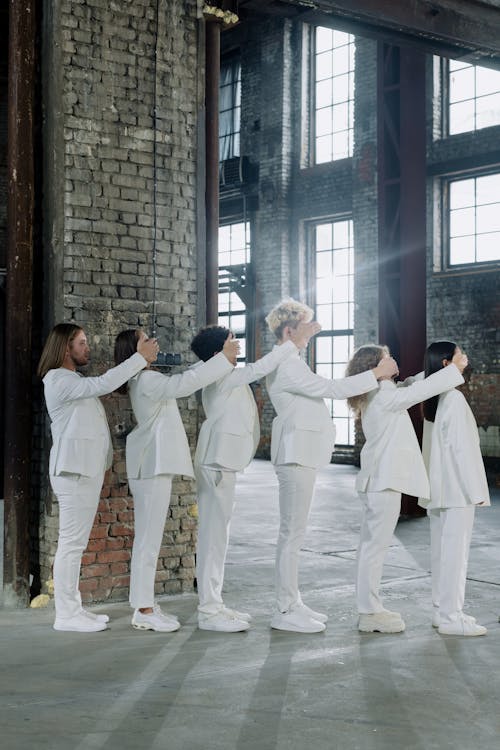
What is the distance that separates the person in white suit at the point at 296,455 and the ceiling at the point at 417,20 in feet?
8.57

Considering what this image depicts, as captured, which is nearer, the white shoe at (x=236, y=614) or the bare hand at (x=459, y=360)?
the bare hand at (x=459, y=360)

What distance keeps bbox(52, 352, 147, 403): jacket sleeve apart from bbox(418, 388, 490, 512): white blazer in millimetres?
1442

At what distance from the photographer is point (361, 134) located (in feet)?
47.0

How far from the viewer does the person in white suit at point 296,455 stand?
4.32 meters

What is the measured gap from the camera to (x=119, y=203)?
16.6 feet

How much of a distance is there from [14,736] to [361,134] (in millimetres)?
12714

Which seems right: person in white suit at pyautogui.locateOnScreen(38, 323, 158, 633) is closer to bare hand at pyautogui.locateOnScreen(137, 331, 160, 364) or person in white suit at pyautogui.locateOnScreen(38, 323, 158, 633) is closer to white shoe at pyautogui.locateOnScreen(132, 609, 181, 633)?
bare hand at pyautogui.locateOnScreen(137, 331, 160, 364)

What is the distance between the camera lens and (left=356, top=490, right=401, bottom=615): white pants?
430 centimetres

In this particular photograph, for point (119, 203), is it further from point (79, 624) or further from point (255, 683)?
point (255, 683)

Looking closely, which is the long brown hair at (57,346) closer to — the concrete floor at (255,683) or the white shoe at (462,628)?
the concrete floor at (255,683)

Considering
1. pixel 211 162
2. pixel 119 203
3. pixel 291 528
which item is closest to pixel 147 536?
pixel 291 528

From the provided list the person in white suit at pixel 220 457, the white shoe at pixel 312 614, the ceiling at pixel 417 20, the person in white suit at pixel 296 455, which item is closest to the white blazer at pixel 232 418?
the person in white suit at pixel 220 457

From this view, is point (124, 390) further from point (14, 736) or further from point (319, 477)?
point (319, 477)

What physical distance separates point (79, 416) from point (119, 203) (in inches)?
52.7
